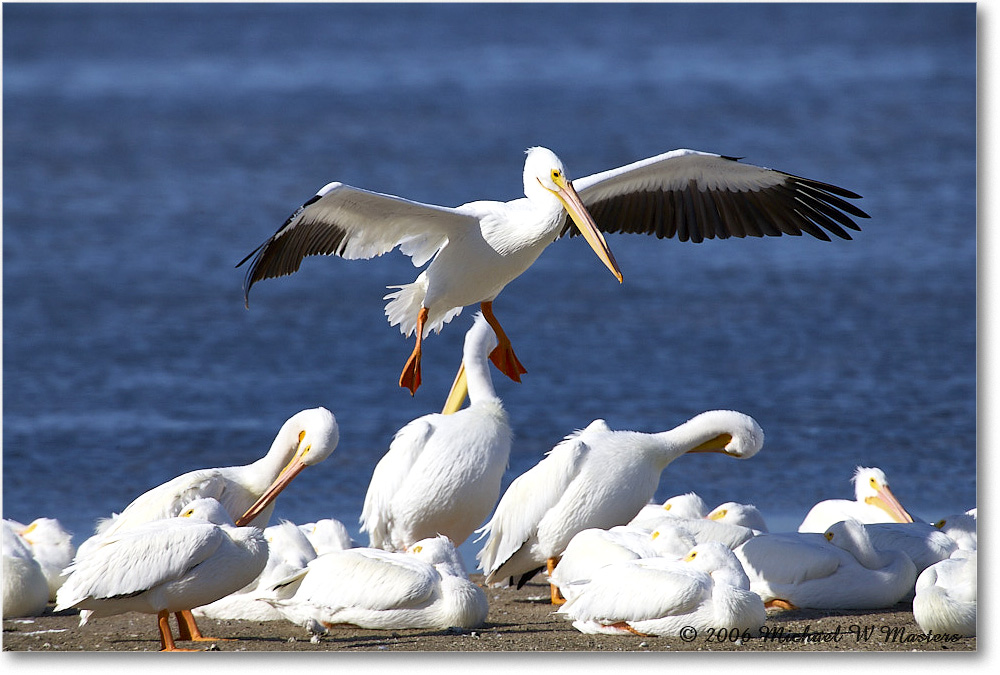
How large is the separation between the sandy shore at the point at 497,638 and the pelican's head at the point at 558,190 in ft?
4.56

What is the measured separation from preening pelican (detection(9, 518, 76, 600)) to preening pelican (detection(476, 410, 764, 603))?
1386mm

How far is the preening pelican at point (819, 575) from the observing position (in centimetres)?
427

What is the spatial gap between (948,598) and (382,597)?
63.0 inches

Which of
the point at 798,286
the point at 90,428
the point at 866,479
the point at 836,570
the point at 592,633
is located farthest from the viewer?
the point at 798,286

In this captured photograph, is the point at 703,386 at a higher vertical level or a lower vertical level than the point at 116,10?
lower

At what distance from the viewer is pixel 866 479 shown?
17.0ft

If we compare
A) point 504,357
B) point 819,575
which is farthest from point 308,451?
point 819,575

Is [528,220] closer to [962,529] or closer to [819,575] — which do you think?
[819,575]

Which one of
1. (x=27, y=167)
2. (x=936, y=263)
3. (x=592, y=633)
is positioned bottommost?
(x=592, y=633)

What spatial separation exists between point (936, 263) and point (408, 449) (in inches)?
106

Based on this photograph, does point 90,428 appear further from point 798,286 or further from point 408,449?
point 798,286

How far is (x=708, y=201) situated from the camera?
5.54 metres

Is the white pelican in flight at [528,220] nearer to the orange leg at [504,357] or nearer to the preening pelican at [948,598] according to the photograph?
the orange leg at [504,357]

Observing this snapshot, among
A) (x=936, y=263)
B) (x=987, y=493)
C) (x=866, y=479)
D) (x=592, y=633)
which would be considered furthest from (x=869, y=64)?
(x=592, y=633)
